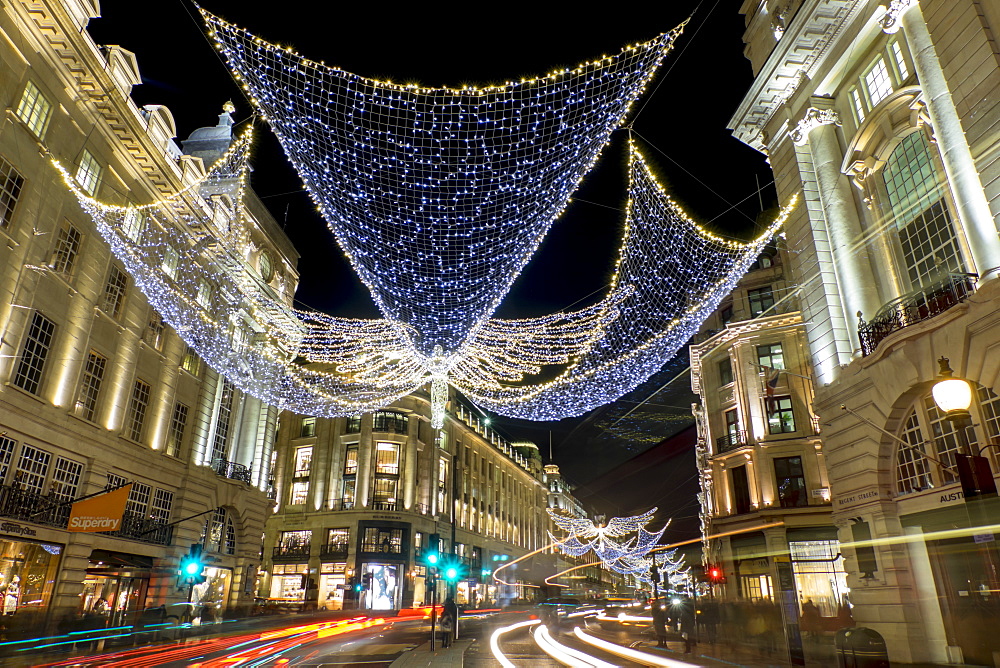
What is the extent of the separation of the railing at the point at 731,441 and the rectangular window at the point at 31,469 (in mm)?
30286

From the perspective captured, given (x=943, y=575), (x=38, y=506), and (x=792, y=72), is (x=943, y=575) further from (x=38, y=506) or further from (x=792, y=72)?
(x=38, y=506)

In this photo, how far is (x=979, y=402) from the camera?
12867mm

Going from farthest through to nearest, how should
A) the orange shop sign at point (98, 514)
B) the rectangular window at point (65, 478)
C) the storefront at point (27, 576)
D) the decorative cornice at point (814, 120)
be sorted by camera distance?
the rectangular window at point (65, 478)
the storefront at point (27, 576)
the orange shop sign at point (98, 514)
the decorative cornice at point (814, 120)

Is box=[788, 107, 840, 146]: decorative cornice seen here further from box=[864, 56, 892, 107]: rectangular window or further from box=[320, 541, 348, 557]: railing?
box=[320, 541, 348, 557]: railing

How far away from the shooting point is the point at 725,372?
3706 centimetres

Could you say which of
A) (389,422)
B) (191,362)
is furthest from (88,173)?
(389,422)

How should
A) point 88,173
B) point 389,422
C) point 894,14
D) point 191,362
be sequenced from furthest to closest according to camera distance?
point 389,422 < point 191,362 < point 88,173 < point 894,14

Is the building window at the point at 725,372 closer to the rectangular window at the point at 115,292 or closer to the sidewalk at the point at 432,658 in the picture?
the sidewalk at the point at 432,658

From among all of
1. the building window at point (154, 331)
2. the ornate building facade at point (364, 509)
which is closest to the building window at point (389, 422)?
the ornate building facade at point (364, 509)

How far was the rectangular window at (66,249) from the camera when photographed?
21516mm

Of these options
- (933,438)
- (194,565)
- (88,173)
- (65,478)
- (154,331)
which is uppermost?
(88,173)

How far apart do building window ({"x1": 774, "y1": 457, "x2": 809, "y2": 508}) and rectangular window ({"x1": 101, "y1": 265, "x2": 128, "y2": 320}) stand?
100 ft

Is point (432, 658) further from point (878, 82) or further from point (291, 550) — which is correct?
point (291, 550)

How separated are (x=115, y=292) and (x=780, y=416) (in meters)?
31.3
